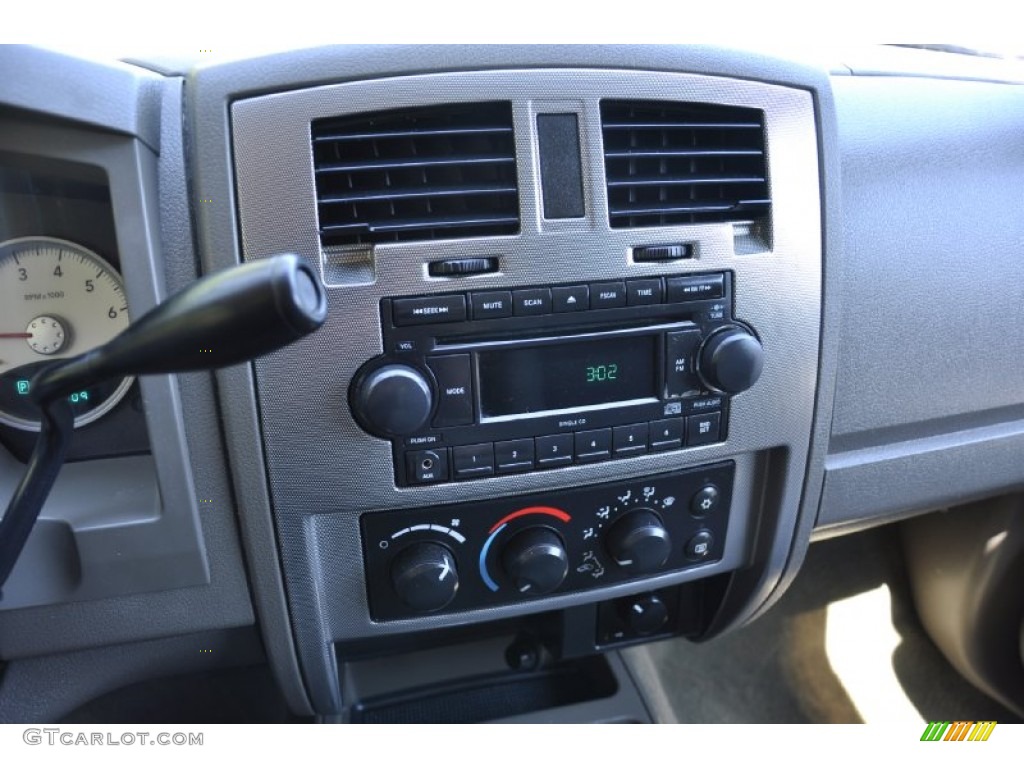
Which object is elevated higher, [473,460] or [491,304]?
[491,304]

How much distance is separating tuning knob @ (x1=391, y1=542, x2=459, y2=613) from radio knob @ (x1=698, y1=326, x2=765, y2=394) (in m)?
0.31

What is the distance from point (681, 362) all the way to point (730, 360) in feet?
0.15

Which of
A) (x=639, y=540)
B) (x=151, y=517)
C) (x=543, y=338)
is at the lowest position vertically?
(x=639, y=540)

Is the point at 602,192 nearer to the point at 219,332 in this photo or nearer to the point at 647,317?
the point at 647,317

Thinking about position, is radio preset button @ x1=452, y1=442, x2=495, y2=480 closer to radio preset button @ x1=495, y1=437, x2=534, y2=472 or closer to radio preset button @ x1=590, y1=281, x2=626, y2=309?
radio preset button @ x1=495, y1=437, x2=534, y2=472

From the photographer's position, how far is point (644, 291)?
732mm

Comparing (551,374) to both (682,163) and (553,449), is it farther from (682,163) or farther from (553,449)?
(682,163)

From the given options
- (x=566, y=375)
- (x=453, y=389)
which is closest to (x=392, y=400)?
(x=453, y=389)

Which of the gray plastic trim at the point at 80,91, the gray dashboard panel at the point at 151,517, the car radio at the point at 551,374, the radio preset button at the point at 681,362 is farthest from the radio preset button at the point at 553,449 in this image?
the gray plastic trim at the point at 80,91

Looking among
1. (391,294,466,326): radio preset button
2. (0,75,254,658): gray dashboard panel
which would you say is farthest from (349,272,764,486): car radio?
(0,75,254,658): gray dashboard panel

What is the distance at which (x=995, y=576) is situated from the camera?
1.24 m

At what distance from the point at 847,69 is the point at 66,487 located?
2.99 feet

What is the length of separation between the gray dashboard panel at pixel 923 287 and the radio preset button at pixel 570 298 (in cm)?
34

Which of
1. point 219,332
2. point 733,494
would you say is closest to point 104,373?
point 219,332
